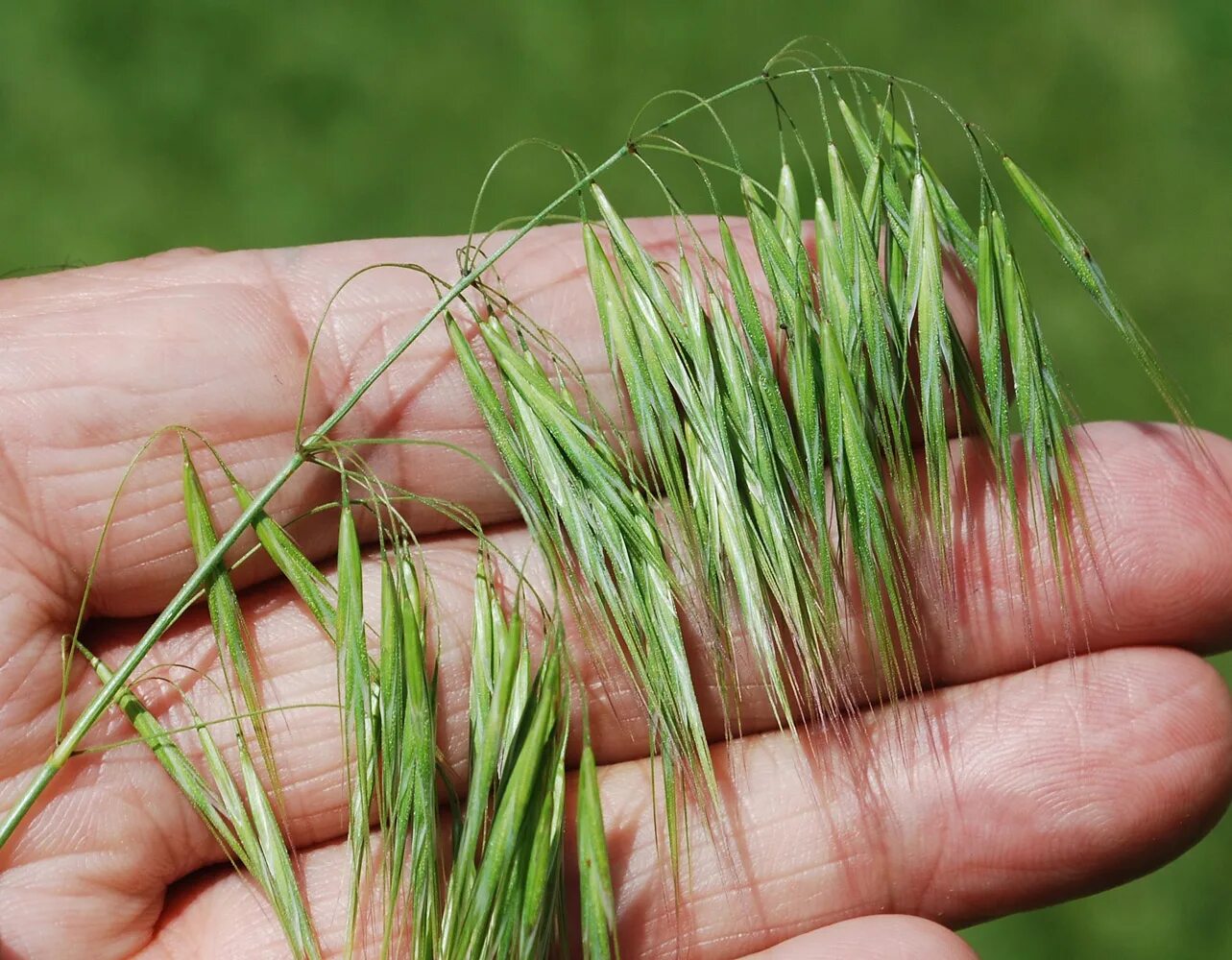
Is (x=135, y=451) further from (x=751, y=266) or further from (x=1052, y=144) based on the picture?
(x=1052, y=144)

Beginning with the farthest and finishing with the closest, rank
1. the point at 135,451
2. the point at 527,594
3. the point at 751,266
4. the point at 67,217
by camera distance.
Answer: the point at 67,217 < the point at 751,266 < the point at 527,594 < the point at 135,451

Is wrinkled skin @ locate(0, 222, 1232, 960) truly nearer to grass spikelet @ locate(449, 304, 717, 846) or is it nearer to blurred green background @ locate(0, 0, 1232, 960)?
grass spikelet @ locate(449, 304, 717, 846)

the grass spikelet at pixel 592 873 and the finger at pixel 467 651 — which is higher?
the finger at pixel 467 651

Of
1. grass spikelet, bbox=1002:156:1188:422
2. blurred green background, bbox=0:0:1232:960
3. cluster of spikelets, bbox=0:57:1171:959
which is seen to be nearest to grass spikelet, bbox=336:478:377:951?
cluster of spikelets, bbox=0:57:1171:959

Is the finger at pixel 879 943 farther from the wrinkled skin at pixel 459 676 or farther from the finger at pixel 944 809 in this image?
the finger at pixel 944 809

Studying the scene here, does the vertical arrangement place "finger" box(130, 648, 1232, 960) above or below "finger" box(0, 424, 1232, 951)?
below

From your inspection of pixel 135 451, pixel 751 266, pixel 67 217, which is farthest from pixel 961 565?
pixel 67 217

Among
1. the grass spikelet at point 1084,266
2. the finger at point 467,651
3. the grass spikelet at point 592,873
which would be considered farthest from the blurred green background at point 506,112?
the grass spikelet at point 592,873

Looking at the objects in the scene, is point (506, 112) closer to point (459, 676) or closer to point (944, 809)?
point (459, 676)
